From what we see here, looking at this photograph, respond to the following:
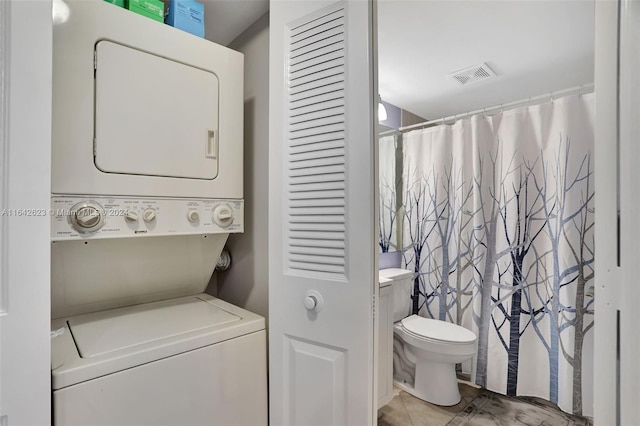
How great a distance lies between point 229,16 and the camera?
64.5 inches

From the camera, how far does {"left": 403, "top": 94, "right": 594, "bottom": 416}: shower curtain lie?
2.07m

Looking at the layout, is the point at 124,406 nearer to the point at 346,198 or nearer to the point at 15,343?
the point at 15,343

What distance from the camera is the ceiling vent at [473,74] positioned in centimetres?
240

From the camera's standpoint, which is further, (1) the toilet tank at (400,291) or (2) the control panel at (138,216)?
(1) the toilet tank at (400,291)

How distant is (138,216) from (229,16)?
1143 millimetres

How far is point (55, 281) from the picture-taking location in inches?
50.6

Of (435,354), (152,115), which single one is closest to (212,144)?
(152,115)

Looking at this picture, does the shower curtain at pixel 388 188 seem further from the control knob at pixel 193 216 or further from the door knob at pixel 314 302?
the control knob at pixel 193 216

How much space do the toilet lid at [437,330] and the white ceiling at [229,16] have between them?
2.32 meters

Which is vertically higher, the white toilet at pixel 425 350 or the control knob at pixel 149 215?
the control knob at pixel 149 215

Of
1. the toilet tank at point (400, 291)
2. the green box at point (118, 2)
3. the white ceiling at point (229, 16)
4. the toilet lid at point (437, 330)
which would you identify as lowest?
the toilet lid at point (437, 330)

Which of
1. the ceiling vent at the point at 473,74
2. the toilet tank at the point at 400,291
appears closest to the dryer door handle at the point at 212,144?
the toilet tank at the point at 400,291

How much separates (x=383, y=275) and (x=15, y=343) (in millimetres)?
2173

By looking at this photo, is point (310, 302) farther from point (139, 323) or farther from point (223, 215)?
Result: point (139, 323)
